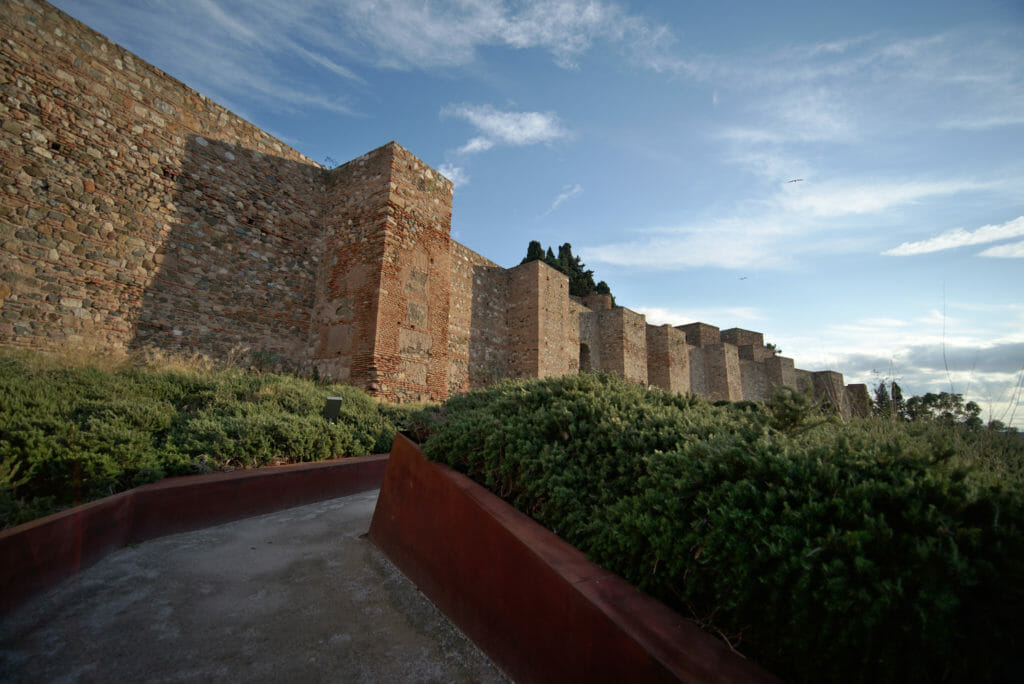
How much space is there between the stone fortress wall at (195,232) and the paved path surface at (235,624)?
5.48 meters

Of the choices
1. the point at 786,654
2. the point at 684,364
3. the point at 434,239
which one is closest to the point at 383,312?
the point at 434,239

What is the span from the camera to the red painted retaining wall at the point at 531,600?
140 cm

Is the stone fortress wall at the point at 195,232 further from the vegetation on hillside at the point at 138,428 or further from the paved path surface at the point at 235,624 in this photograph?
the paved path surface at the point at 235,624

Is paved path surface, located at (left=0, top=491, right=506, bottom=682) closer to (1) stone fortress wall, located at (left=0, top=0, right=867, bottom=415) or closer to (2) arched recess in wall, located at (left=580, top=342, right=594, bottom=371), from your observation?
(1) stone fortress wall, located at (left=0, top=0, right=867, bottom=415)

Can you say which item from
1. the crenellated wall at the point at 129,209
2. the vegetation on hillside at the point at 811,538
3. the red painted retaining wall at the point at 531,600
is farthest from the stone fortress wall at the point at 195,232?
the red painted retaining wall at the point at 531,600

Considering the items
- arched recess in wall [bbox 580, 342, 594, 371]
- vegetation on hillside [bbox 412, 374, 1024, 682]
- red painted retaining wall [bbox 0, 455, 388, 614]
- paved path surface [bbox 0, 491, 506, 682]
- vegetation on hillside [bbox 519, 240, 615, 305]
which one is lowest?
paved path surface [bbox 0, 491, 506, 682]

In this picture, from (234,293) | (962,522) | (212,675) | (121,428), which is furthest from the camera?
(234,293)

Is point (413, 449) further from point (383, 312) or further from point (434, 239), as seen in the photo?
point (434, 239)

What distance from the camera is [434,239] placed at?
10023 millimetres

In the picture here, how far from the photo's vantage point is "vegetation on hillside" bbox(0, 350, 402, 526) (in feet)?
10.6

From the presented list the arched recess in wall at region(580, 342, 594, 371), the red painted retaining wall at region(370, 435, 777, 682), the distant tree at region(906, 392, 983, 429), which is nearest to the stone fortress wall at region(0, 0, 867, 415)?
the distant tree at region(906, 392, 983, 429)

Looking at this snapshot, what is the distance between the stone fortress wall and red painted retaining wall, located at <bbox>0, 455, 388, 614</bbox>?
3938 millimetres

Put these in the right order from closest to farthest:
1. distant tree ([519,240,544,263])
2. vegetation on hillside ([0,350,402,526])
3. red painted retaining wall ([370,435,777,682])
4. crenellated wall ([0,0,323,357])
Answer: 1. red painted retaining wall ([370,435,777,682])
2. vegetation on hillside ([0,350,402,526])
3. crenellated wall ([0,0,323,357])
4. distant tree ([519,240,544,263])

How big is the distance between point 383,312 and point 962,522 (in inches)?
331
